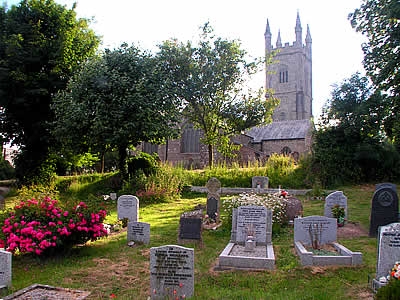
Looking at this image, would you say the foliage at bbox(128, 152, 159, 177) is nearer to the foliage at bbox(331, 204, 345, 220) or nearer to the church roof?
the foliage at bbox(331, 204, 345, 220)

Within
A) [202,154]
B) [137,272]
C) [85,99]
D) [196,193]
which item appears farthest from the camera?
[202,154]

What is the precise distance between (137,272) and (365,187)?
54.5 ft

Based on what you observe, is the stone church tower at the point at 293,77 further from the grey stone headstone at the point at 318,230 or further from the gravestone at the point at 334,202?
the grey stone headstone at the point at 318,230

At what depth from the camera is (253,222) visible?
365 inches

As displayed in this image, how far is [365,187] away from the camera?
2044 cm

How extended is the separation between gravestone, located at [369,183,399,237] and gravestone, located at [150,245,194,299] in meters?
6.33

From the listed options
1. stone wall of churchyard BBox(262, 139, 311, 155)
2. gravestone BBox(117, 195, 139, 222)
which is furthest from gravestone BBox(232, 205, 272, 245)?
stone wall of churchyard BBox(262, 139, 311, 155)

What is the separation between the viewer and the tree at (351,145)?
21.1m

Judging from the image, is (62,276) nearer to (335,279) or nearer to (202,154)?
(335,279)

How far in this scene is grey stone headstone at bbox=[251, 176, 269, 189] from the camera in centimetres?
1978

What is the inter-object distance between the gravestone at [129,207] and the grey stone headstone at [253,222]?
12.5 feet

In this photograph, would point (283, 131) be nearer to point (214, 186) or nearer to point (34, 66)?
point (34, 66)

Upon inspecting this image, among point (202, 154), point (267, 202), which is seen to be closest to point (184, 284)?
point (267, 202)

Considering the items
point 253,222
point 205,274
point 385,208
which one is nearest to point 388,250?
point 205,274
